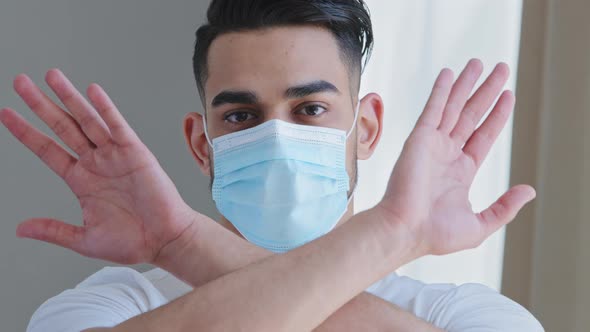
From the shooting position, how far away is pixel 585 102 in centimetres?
194

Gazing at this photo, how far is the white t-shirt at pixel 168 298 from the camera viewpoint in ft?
4.29

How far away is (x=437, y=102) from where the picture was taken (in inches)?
48.7

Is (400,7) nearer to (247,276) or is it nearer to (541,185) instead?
(541,185)

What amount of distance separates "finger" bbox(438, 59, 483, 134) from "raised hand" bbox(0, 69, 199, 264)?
1.40 ft

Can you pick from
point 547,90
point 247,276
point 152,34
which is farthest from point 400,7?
point 247,276

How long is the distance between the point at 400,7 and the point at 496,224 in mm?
1331

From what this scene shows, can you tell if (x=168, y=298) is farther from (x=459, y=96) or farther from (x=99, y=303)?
(x=459, y=96)

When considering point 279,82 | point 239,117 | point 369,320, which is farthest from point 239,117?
point 369,320

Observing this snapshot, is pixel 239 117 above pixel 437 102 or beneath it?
Answer: beneath

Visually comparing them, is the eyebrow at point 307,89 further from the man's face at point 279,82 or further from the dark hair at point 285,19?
the dark hair at point 285,19

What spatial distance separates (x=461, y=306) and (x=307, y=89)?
54cm

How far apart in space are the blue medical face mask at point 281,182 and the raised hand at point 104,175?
14.0 inches

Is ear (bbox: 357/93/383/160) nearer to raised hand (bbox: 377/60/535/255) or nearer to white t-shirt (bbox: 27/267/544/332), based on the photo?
white t-shirt (bbox: 27/267/544/332)

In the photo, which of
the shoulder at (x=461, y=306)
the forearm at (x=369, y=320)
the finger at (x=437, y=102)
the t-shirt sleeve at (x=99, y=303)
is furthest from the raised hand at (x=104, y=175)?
the shoulder at (x=461, y=306)
